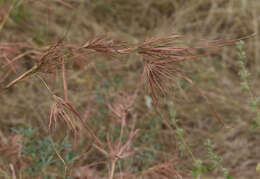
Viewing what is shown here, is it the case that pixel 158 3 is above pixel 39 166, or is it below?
above

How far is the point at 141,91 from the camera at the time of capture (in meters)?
1.75

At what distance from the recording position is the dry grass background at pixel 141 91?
124cm

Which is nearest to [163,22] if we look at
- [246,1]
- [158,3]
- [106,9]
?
[158,3]

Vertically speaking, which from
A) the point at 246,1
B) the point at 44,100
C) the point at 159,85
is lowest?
the point at 44,100

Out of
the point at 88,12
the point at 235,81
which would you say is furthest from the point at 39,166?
the point at 88,12

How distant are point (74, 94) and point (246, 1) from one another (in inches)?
58.9

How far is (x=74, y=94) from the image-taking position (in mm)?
1822

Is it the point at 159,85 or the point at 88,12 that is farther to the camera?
the point at 88,12

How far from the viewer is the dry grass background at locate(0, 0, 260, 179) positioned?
4.08ft

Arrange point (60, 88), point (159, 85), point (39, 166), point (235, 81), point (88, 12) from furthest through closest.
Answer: point (88, 12) → point (235, 81) → point (60, 88) → point (39, 166) → point (159, 85)

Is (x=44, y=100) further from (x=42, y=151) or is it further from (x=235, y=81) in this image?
(x=235, y=81)

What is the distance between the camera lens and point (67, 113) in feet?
2.50

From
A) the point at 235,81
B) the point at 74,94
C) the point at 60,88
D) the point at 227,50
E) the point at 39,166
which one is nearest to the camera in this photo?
the point at 39,166

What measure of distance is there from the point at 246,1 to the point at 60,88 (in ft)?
5.18
